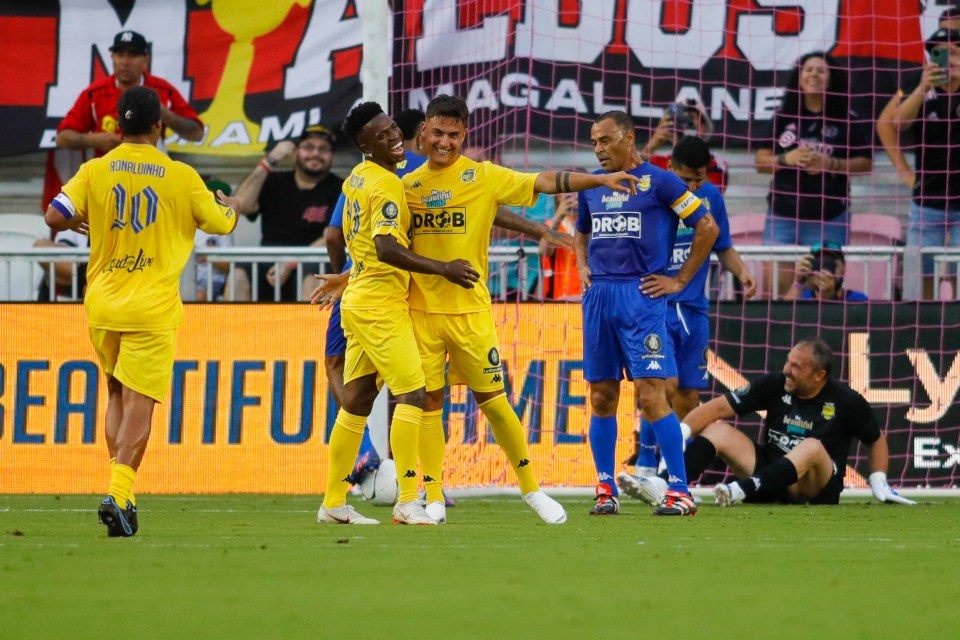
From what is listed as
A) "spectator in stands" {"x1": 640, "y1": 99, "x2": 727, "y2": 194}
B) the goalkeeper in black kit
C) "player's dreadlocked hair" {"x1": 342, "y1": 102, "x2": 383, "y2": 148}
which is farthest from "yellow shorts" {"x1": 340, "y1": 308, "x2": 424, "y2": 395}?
"spectator in stands" {"x1": 640, "y1": 99, "x2": 727, "y2": 194}

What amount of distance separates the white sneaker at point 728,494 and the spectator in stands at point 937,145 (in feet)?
13.2

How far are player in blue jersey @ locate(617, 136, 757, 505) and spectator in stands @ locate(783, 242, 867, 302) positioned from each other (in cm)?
178

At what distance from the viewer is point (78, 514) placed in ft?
28.5

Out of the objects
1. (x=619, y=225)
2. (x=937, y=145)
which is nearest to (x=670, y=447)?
(x=619, y=225)

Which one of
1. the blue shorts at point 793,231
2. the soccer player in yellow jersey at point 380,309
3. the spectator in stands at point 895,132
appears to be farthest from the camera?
the spectator in stands at point 895,132

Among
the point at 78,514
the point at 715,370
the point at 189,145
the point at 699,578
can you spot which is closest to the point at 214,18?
the point at 189,145

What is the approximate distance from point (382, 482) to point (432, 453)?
1.58 meters

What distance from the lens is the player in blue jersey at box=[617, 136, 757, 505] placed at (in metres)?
9.91

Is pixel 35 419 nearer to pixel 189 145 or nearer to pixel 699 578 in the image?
pixel 189 145

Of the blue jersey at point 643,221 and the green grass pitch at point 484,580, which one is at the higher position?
the blue jersey at point 643,221

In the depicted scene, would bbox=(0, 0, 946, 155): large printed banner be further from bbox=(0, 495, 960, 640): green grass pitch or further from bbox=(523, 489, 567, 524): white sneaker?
bbox=(0, 495, 960, 640): green grass pitch

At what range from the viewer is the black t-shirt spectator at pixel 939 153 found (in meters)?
12.8

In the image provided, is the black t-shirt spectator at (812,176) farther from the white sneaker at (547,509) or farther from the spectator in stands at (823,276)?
the white sneaker at (547,509)

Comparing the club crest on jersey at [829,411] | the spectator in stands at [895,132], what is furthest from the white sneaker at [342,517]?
the spectator in stands at [895,132]
